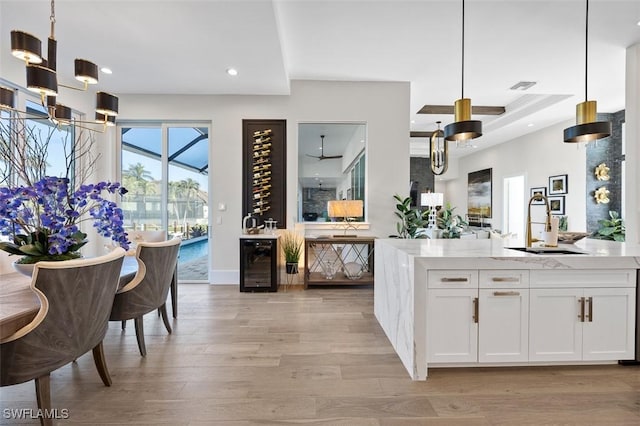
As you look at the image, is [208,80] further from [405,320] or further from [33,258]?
[405,320]

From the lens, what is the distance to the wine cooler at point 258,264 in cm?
452

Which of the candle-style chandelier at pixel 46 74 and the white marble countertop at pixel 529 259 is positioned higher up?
the candle-style chandelier at pixel 46 74

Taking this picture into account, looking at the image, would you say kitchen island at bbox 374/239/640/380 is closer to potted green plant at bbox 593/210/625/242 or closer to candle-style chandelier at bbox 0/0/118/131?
candle-style chandelier at bbox 0/0/118/131

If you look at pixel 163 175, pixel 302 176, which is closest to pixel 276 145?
pixel 302 176

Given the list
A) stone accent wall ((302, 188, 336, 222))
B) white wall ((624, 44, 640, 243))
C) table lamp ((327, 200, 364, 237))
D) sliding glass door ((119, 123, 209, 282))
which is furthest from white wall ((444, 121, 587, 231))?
sliding glass door ((119, 123, 209, 282))

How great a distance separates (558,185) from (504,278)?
620 cm

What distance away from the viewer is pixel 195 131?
16.8ft

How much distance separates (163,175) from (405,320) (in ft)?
14.4

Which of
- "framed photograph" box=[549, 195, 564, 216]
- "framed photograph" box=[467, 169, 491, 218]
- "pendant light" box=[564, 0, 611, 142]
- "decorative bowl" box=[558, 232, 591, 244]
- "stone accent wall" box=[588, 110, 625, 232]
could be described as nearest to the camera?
"pendant light" box=[564, 0, 611, 142]

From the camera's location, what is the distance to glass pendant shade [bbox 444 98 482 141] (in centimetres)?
244

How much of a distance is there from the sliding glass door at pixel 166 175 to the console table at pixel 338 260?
1.76 metres

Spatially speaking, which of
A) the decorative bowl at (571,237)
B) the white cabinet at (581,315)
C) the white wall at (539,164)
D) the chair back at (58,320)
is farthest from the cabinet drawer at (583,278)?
the white wall at (539,164)

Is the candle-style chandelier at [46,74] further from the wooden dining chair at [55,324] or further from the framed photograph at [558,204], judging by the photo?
the framed photograph at [558,204]

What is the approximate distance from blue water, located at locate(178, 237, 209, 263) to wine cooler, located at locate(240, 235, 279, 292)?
1.04 metres
